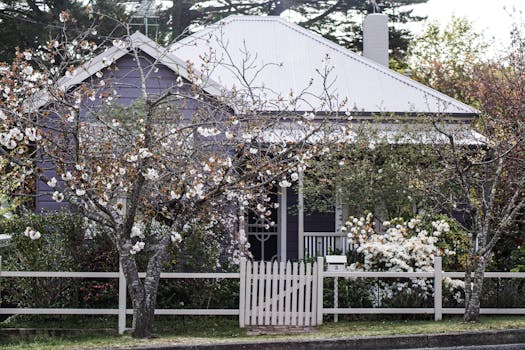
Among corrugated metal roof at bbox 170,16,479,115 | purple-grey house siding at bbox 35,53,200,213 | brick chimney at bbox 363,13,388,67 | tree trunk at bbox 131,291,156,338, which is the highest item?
brick chimney at bbox 363,13,388,67

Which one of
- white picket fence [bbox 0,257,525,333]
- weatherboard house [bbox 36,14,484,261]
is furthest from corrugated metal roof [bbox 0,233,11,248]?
weatherboard house [bbox 36,14,484,261]

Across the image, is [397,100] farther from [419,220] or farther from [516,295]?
[516,295]

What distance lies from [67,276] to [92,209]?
1.58m

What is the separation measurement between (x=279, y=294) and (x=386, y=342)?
2202mm

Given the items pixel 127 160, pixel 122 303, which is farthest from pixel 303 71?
pixel 127 160

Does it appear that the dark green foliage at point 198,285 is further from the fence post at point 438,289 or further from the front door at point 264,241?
the front door at point 264,241

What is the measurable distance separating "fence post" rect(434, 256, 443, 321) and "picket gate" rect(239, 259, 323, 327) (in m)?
1.82

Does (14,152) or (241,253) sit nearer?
(14,152)

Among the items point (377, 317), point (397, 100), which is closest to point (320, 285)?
point (377, 317)

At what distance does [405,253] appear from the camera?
1415cm

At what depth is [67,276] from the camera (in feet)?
41.7

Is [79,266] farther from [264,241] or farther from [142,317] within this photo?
[264,241]

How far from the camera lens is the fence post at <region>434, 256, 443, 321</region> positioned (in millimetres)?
13070

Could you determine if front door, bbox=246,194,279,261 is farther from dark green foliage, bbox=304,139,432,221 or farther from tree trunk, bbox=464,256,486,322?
tree trunk, bbox=464,256,486,322
